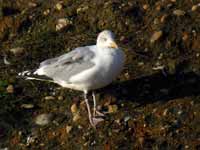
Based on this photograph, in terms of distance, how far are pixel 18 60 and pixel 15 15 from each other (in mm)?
912

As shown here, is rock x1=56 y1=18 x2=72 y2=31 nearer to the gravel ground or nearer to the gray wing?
the gravel ground

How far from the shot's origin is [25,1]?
8656 mm

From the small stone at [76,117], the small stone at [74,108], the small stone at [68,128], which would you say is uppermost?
the small stone at [74,108]

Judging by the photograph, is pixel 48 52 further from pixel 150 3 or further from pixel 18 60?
pixel 150 3

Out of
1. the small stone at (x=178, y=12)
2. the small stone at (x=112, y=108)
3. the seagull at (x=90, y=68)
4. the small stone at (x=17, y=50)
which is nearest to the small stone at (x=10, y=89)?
the seagull at (x=90, y=68)

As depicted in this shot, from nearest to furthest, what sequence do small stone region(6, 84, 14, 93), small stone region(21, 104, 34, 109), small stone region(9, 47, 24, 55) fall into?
small stone region(21, 104, 34, 109) < small stone region(6, 84, 14, 93) < small stone region(9, 47, 24, 55)

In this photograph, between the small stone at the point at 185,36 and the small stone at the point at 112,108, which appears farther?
the small stone at the point at 185,36

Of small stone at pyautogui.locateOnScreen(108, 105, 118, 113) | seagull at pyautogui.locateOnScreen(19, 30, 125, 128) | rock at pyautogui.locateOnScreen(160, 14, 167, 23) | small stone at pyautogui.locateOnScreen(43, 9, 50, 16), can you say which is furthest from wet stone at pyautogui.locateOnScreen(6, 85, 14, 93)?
rock at pyautogui.locateOnScreen(160, 14, 167, 23)

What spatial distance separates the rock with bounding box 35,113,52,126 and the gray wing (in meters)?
0.41

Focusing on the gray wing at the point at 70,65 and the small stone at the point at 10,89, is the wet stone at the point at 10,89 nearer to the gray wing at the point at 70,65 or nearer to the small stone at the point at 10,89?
the small stone at the point at 10,89

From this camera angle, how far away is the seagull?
636 centimetres

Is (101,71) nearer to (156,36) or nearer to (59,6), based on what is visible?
(156,36)

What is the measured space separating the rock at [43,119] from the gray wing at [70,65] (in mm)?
413

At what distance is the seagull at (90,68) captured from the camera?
20.9ft
